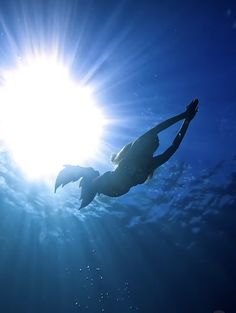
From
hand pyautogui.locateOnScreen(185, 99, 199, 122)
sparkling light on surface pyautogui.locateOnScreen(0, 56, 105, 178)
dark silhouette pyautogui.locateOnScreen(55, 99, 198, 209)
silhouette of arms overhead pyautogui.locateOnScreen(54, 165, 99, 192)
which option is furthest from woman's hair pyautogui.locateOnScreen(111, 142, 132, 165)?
sparkling light on surface pyautogui.locateOnScreen(0, 56, 105, 178)

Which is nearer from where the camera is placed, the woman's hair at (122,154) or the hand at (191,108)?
the hand at (191,108)

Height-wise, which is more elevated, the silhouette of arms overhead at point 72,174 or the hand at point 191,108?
the hand at point 191,108

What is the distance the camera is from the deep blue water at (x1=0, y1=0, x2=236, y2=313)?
8.75m

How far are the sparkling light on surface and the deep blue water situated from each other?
61cm

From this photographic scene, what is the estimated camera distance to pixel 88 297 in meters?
37.7

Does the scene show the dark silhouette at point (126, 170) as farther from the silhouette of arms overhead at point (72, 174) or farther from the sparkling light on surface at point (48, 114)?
the sparkling light on surface at point (48, 114)

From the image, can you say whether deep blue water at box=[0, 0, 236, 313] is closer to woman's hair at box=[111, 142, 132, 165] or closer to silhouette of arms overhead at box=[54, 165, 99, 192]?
woman's hair at box=[111, 142, 132, 165]

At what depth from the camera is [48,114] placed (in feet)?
39.8

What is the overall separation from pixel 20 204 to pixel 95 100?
12749mm

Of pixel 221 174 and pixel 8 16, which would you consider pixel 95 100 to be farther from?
pixel 221 174

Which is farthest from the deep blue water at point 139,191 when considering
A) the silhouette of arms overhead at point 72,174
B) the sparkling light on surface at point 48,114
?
the silhouette of arms overhead at point 72,174

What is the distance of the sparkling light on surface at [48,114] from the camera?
10.7 m

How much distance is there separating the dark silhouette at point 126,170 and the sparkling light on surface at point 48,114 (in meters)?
6.54

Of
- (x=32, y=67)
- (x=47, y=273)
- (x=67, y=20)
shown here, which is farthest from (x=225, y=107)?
(x=47, y=273)
